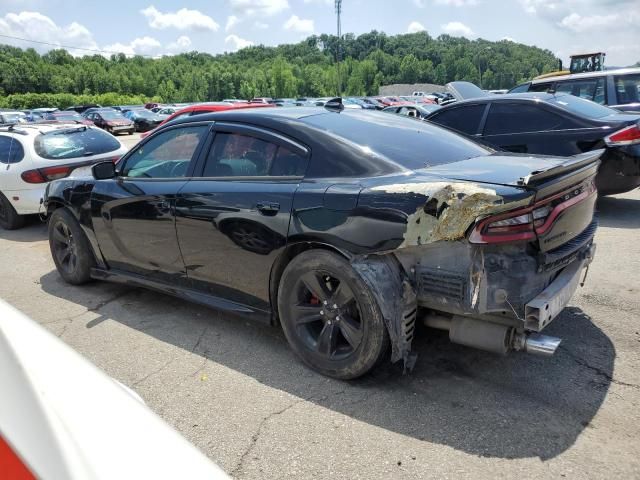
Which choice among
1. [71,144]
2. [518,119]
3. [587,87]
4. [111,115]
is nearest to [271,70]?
[111,115]

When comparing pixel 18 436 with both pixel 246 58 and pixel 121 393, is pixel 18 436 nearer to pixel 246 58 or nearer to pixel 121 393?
pixel 121 393

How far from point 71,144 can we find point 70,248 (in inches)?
131

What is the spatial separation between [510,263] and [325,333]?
45.9 inches

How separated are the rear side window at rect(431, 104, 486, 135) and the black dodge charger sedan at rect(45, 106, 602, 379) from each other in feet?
11.6

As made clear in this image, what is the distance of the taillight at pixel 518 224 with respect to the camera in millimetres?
2639

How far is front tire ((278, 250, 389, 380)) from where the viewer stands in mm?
2984

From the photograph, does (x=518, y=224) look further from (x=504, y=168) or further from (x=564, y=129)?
(x=564, y=129)

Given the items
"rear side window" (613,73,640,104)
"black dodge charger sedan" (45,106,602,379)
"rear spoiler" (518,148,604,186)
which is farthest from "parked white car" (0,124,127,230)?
"rear side window" (613,73,640,104)

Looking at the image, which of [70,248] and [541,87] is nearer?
[70,248]

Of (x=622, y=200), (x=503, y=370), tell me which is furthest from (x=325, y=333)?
(x=622, y=200)

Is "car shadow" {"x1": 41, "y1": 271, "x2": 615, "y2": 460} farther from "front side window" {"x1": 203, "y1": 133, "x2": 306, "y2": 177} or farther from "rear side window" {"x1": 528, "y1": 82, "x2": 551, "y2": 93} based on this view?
"rear side window" {"x1": 528, "y1": 82, "x2": 551, "y2": 93}

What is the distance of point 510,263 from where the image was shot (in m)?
2.70

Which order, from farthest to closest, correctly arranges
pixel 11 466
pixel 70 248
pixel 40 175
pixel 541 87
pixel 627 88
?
pixel 541 87
pixel 627 88
pixel 40 175
pixel 70 248
pixel 11 466

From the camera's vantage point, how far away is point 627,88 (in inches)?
345
